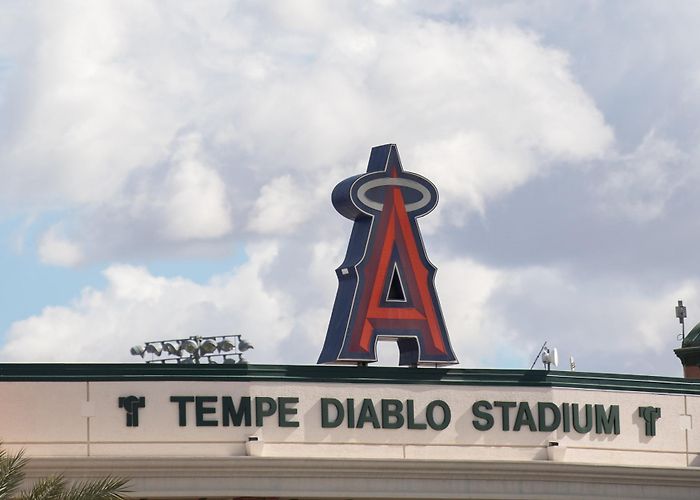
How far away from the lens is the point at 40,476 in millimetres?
44156

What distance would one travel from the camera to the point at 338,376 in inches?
1857

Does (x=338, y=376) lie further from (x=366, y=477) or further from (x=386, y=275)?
(x=386, y=275)

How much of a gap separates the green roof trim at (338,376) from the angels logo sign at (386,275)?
2.94ft

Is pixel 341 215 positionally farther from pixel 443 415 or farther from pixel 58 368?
pixel 58 368

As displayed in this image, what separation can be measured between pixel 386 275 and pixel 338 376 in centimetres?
387

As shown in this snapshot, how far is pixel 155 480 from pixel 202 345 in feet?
72.7

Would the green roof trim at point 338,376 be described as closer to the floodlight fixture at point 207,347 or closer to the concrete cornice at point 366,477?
the concrete cornice at point 366,477

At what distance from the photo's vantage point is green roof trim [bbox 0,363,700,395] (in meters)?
45.4

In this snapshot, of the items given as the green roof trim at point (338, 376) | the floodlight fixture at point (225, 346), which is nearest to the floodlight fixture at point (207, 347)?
the floodlight fixture at point (225, 346)

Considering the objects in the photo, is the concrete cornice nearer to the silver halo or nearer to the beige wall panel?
the beige wall panel

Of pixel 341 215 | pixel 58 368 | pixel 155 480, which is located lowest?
pixel 155 480

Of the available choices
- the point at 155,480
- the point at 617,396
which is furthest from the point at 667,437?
the point at 155,480

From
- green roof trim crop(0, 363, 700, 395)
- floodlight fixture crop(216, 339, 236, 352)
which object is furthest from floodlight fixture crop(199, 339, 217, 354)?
green roof trim crop(0, 363, 700, 395)

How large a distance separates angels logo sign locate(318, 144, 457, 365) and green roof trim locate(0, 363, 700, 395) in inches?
35.2
